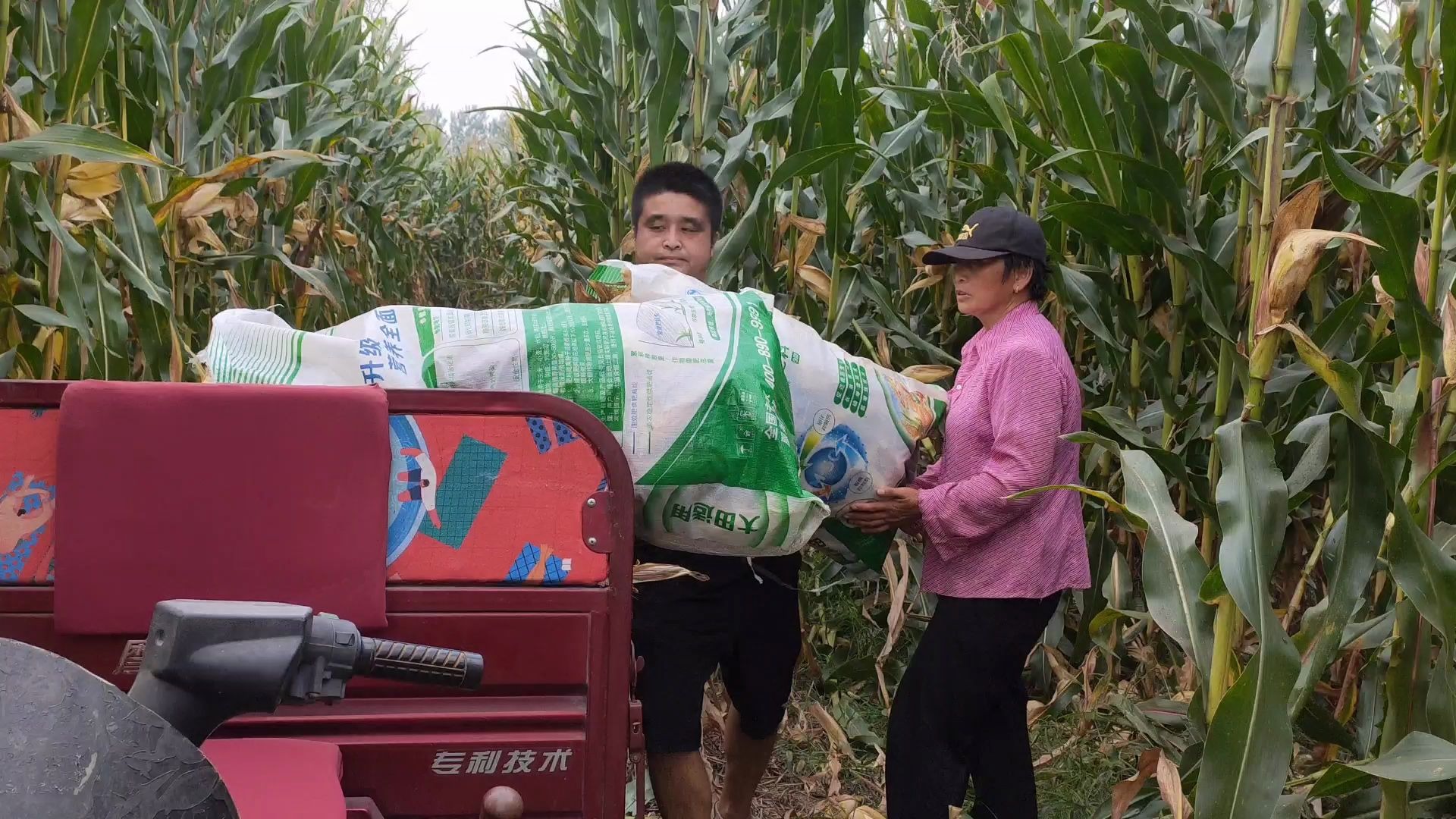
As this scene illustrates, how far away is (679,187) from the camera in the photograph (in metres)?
3.11

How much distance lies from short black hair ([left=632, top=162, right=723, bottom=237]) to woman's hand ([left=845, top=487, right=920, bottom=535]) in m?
0.91

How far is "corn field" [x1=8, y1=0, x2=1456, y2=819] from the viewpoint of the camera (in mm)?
2006

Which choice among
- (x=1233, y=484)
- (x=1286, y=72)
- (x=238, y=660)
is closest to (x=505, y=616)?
(x=238, y=660)

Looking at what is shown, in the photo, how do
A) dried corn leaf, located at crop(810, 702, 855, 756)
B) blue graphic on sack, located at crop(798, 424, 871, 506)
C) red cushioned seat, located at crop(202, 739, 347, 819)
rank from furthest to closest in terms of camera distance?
dried corn leaf, located at crop(810, 702, 855, 756) → blue graphic on sack, located at crop(798, 424, 871, 506) → red cushioned seat, located at crop(202, 739, 347, 819)

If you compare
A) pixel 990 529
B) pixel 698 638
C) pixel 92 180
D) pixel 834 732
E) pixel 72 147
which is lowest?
pixel 834 732

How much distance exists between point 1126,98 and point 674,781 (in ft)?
6.06

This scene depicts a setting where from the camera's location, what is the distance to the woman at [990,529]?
265 centimetres

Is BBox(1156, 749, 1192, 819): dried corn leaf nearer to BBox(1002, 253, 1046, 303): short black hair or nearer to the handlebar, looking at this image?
BBox(1002, 253, 1046, 303): short black hair

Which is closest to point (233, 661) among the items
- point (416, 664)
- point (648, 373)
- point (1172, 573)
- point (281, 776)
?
point (416, 664)

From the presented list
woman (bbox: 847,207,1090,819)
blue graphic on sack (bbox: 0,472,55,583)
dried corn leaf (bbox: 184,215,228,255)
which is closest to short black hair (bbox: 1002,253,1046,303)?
woman (bbox: 847,207,1090,819)

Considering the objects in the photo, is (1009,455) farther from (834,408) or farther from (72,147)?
(72,147)

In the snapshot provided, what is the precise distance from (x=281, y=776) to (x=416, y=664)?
0.41 meters

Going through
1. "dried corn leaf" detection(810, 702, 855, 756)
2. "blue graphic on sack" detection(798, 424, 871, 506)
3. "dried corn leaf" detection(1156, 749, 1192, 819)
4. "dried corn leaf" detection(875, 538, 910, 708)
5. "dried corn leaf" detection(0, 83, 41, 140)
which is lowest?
"dried corn leaf" detection(810, 702, 855, 756)

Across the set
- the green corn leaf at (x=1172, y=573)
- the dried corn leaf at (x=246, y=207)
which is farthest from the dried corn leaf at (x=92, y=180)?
the green corn leaf at (x=1172, y=573)
